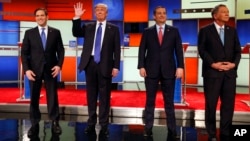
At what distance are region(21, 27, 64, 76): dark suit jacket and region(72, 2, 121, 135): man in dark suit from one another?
29 cm

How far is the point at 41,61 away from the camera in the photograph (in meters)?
3.57

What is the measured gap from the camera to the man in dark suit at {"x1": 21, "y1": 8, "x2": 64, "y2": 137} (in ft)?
11.7

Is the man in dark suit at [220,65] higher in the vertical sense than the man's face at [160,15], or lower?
lower

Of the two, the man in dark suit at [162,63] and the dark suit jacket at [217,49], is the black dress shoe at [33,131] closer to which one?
the man in dark suit at [162,63]

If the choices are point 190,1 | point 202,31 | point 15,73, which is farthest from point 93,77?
point 15,73

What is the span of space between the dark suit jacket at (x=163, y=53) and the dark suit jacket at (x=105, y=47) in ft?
1.01

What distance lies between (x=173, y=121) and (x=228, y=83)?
0.73 m

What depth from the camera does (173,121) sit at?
3492mm

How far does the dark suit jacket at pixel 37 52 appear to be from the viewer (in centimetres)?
357

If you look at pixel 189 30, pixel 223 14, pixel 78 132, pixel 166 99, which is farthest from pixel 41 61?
pixel 189 30

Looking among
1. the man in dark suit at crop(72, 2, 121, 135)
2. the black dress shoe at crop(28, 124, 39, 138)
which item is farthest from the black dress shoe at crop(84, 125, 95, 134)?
the black dress shoe at crop(28, 124, 39, 138)

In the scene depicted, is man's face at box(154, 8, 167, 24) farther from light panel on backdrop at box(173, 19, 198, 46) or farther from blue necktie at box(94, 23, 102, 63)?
light panel on backdrop at box(173, 19, 198, 46)

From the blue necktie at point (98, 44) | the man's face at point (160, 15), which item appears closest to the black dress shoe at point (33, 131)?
the blue necktie at point (98, 44)

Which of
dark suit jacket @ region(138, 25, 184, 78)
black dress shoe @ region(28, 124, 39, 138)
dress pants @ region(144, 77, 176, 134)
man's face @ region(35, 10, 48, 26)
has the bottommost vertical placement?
black dress shoe @ region(28, 124, 39, 138)
